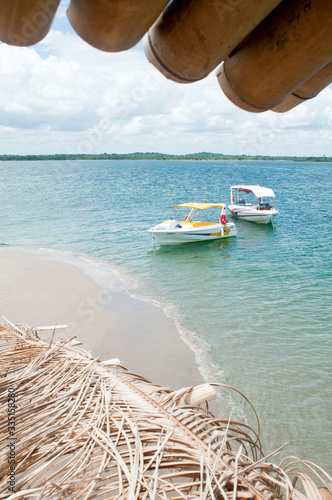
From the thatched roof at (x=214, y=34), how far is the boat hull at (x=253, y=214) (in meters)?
27.8

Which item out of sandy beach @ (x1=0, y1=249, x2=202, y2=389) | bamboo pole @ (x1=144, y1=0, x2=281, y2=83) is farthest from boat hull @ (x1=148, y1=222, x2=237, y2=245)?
bamboo pole @ (x1=144, y1=0, x2=281, y2=83)

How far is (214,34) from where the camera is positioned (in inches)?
41.5

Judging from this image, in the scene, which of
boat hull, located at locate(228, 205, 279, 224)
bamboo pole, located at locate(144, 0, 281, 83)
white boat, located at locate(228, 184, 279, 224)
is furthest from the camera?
boat hull, located at locate(228, 205, 279, 224)

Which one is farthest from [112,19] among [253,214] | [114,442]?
[253,214]

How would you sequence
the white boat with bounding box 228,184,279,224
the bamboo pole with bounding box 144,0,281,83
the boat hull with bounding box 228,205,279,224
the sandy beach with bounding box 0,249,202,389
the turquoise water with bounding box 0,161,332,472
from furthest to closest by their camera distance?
1. the boat hull with bounding box 228,205,279,224
2. the white boat with bounding box 228,184,279,224
3. the sandy beach with bounding box 0,249,202,389
4. the turquoise water with bounding box 0,161,332,472
5. the bamboo pole with bounding box 144,0,281,83

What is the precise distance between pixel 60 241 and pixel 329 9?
24229 millimetres

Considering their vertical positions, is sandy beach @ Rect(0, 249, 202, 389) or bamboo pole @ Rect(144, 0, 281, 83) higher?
bamboo pole @ Rect(144, 0, 281, 83)

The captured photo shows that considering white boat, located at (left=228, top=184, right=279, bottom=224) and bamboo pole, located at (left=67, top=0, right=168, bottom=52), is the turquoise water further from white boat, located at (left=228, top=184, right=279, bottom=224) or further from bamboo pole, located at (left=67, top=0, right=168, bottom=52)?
bamboo pole, located at (left=67, top=0, right=168, bottom=52)

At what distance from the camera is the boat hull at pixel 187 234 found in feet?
69.5

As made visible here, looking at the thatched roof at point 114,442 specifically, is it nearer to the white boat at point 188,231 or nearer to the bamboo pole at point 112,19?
the bamboo pole at point 112,19

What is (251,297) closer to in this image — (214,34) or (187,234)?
Answer: (187,234)

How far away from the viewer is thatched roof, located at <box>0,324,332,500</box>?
1.98 meters

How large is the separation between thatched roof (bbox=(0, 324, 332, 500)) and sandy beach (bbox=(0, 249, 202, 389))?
14.8 ft

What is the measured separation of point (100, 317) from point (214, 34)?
1159 cm
